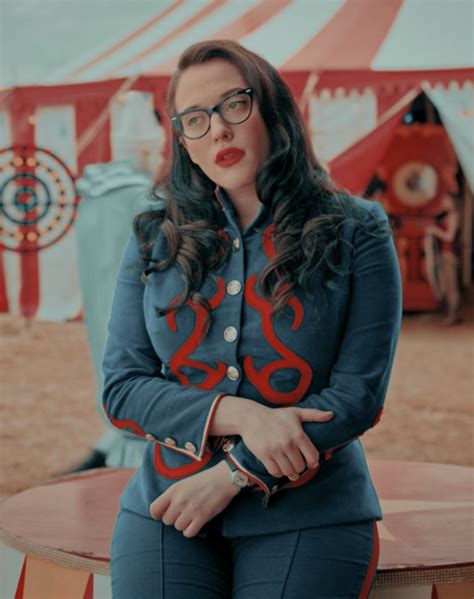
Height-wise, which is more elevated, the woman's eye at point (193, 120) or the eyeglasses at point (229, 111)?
the eyeglasses at point (229, 111)

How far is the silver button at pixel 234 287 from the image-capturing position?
135cm

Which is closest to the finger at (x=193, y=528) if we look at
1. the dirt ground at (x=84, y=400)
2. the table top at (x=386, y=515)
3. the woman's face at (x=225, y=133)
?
the table top at (x=386, y=515)

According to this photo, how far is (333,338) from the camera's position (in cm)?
132

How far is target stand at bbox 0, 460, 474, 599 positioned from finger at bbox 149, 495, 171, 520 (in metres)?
0.31

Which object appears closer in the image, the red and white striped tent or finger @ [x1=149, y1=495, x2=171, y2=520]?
finger @ [x1=149, y1=495, x2=171, y2=520]

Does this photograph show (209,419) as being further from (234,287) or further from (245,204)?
(245,204)

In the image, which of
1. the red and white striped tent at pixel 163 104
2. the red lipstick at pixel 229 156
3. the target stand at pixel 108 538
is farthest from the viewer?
the red and white striped tent at pixel 163 104

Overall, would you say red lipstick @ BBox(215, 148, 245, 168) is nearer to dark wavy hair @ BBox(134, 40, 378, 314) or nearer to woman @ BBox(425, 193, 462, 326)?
dark wavy hair @ BBox(134, 40, 378, 314)

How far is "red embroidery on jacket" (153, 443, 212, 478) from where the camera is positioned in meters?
1.33

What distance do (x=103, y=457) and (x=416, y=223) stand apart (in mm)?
5875

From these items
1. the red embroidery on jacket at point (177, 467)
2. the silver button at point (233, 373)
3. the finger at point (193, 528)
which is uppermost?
the silver button at point (233, 373)

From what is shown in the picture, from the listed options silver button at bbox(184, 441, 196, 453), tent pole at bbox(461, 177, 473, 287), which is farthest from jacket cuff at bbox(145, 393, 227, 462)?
tent pole at bbox(461, 177, 473, 287)

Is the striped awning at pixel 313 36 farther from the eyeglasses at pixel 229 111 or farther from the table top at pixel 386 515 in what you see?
the eyeglasses at pixel 229 111

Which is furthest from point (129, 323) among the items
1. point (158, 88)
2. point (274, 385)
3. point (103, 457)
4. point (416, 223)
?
point (416, 223)
